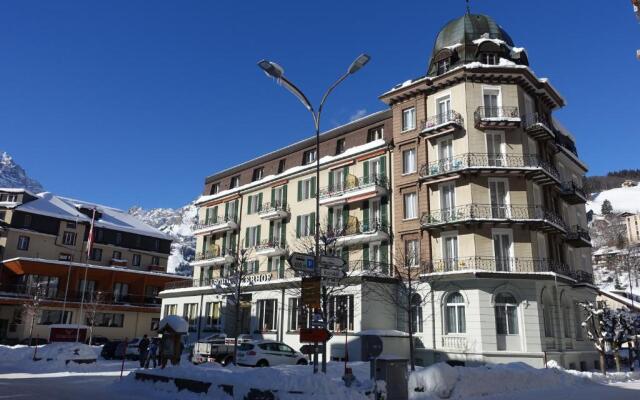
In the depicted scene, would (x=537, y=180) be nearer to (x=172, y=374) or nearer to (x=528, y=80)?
(x=528, y=80)

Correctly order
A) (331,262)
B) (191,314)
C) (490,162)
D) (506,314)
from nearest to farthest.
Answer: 1. (331,262)
2. (506,314)
3. (490,162)
4. (191,314)

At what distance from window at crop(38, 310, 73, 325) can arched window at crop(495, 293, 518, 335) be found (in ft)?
148

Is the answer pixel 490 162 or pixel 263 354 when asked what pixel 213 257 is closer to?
pixel 263 354

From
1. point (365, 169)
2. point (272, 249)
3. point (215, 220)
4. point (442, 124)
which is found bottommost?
point (272, 249)

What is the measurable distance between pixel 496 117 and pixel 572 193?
9.27 metres

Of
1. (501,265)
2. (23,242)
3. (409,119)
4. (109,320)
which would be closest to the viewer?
(501,265)

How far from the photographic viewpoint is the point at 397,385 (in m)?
13.5

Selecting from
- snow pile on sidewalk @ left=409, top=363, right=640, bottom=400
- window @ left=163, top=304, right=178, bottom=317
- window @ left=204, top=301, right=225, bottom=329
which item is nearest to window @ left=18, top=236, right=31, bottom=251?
window @ left=163, top=304, right=178, bottom=317

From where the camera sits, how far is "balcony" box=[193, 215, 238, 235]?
160ft

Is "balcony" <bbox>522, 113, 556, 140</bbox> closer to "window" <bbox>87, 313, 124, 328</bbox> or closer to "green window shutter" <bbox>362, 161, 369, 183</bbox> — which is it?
"green window shutter" <bbox>362, 161, 369, 183</bbox>

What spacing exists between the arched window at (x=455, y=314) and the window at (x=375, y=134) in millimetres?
13654

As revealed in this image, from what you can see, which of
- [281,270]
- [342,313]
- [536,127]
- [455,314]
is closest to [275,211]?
[281,270]

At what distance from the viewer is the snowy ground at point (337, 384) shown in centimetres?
1347

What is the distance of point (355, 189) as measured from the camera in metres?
36.8
